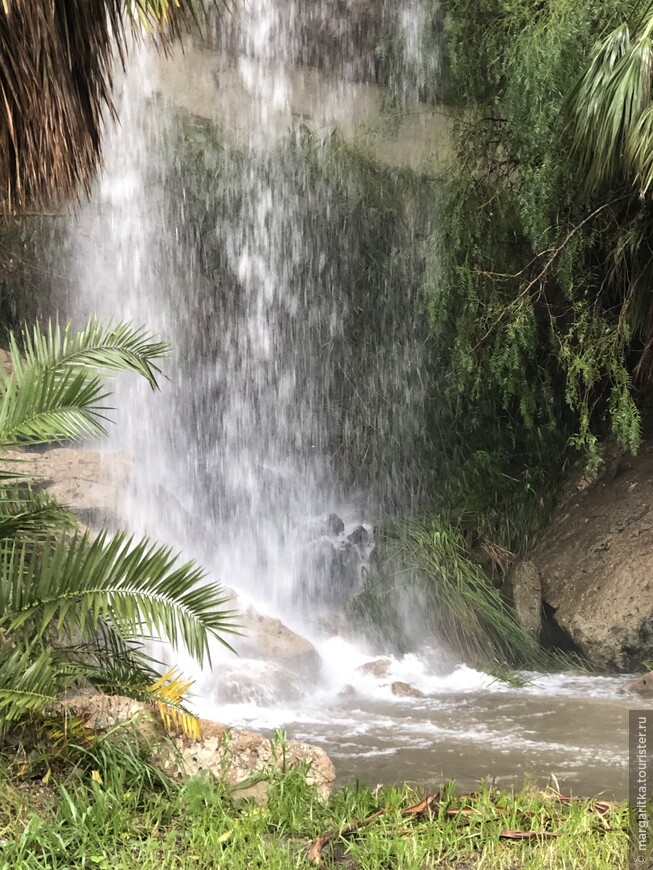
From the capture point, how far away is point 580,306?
8062 mm

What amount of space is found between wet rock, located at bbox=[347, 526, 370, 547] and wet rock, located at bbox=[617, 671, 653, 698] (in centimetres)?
340

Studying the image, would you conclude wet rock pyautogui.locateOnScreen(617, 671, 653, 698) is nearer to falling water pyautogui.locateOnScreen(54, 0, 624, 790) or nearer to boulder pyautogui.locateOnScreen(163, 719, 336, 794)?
falling water pyautogui.locateOnScreen(54, 0, 624, 790)

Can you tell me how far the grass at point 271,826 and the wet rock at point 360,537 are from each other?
6114 millimetres

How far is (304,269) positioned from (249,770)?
8365 mm

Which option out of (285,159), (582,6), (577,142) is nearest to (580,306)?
(577,142)

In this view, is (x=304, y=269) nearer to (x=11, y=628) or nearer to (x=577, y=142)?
(x=577, y=142)

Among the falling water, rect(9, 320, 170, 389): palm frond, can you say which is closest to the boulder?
rect(9, 320, 170, 389): palm frond

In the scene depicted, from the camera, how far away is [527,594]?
8766 mm

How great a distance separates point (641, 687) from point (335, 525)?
4041mm

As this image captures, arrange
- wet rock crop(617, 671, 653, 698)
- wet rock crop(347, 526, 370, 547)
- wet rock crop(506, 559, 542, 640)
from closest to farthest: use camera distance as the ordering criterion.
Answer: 1. wet rock crop(617, 671, 653, 698)
2. wet rock crop(506, 559, 542, 640)
3. wet rock crop(347, 526, 370, 547)

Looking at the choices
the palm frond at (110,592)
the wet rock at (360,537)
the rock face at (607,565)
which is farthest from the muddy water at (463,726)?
the wet rock at (360,537)

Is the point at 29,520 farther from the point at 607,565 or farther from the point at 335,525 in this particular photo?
the point at 335,525

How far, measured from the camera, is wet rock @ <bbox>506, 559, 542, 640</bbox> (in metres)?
8.62

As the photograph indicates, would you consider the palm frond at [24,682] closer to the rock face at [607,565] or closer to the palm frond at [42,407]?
the palm frond at [42,407]
